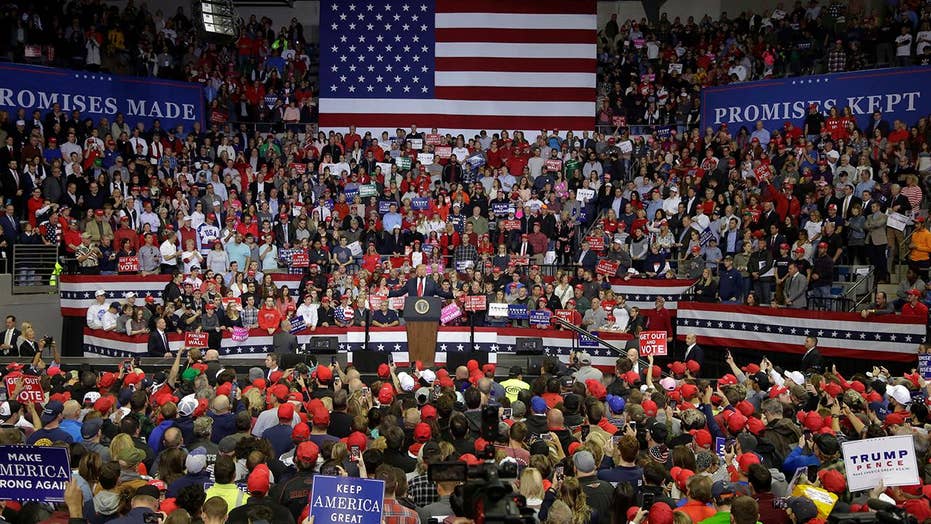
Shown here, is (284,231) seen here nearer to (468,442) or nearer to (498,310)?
(498,310)

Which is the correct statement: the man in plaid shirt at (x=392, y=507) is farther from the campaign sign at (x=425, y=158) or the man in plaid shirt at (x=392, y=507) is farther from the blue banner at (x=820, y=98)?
the blue banner at (x=820, y=98)

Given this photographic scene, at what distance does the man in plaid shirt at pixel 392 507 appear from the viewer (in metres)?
7.98

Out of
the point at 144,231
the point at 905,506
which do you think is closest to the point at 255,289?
the point at 144,231

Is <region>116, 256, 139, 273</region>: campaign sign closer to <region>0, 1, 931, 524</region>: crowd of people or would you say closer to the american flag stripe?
<region>0, 1, 931, 524</region>: crowd of people

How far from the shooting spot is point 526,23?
33.0 m

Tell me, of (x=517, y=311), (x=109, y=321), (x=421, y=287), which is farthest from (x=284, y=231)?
Result: (x=517, y=311)

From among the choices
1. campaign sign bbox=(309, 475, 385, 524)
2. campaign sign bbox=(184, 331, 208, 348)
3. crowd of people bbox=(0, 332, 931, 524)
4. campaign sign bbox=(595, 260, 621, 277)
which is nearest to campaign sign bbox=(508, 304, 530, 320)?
campaign sign bbox=(595, 260, 621, 277)

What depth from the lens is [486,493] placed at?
5.70 metres

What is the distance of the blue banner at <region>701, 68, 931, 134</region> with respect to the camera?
2673cm

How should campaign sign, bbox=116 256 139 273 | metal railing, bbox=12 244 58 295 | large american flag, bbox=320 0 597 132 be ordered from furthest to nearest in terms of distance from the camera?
large american flag, bbox=320 0 597 132 < metal railing, bbox=12 244 58 295 < campaign sign, bbox=116 256 139 273

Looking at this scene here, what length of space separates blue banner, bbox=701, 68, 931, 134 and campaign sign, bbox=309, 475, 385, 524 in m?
23.2

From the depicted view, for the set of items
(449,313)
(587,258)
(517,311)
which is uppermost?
(587,258)

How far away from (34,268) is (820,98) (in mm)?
20860

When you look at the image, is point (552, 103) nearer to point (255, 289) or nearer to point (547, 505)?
point (255, 289)
